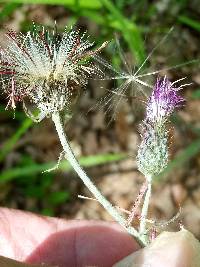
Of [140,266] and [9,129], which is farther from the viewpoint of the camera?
[9,129]

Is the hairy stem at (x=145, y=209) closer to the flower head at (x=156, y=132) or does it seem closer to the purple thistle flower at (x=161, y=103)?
the flower head at (x=156, y=132)

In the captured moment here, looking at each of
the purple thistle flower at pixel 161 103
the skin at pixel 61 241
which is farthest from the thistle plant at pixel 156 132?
the skin at pixel 61 241

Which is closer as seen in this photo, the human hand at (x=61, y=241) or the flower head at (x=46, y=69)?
the flower head at (x=46, y=69)

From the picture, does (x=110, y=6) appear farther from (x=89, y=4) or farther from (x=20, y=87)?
(x=20, y=87)

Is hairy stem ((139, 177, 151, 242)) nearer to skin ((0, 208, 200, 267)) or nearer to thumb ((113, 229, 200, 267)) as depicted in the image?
thumb ((113, 229, 200, 267))

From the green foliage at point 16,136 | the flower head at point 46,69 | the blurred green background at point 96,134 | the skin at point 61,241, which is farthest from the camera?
the blurred green background at point 96,134

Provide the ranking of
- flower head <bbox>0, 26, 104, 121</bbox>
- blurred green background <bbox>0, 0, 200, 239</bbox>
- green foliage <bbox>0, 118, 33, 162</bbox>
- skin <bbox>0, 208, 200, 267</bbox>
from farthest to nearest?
blurred green background <bbox>0, 0, 200, 239</bbox>, green foliage <bbox>0, 118, 33, 162</bbox>, skin <bbox>0, 208, 200, 267</bbox>, flower head <bbox>0, 26, 104, 121</bbox>

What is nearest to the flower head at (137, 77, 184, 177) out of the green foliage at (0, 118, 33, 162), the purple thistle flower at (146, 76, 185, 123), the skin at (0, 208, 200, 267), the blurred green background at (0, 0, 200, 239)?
the purple thistle flower at (146, 76, 185, 123)

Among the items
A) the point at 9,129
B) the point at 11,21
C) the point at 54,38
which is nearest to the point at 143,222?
the point at 54,38
